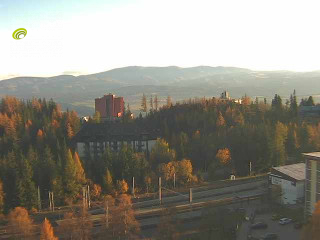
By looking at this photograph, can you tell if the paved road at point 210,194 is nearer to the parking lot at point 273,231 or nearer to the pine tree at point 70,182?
the pine tree at point 70,182

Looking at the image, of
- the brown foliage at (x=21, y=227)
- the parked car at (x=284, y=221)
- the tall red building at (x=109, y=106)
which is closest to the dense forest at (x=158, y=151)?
the brown foliage at (x=21, y=227)

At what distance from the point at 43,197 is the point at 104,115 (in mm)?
38358

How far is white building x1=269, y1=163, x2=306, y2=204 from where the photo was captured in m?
22.5

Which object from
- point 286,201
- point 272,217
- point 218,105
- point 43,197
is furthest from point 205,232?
point 218,105

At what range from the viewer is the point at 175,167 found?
27.2m

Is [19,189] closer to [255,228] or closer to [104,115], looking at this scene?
[255,228]

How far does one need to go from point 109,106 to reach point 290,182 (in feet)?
141

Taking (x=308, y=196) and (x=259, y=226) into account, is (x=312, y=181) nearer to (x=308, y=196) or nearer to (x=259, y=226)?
(x=308, y=196)

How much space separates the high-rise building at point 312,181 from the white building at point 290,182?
3269 millimetres

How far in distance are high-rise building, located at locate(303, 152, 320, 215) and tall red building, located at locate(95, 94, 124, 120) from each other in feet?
147

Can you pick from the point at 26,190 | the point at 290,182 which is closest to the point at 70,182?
the point at 26,190

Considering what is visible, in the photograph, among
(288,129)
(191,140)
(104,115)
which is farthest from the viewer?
(104,115)

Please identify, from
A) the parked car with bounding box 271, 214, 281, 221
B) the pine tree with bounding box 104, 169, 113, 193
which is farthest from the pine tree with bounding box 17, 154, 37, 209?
the parked car with bounding box 271, 214, 281, 221

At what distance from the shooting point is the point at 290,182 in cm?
2278
